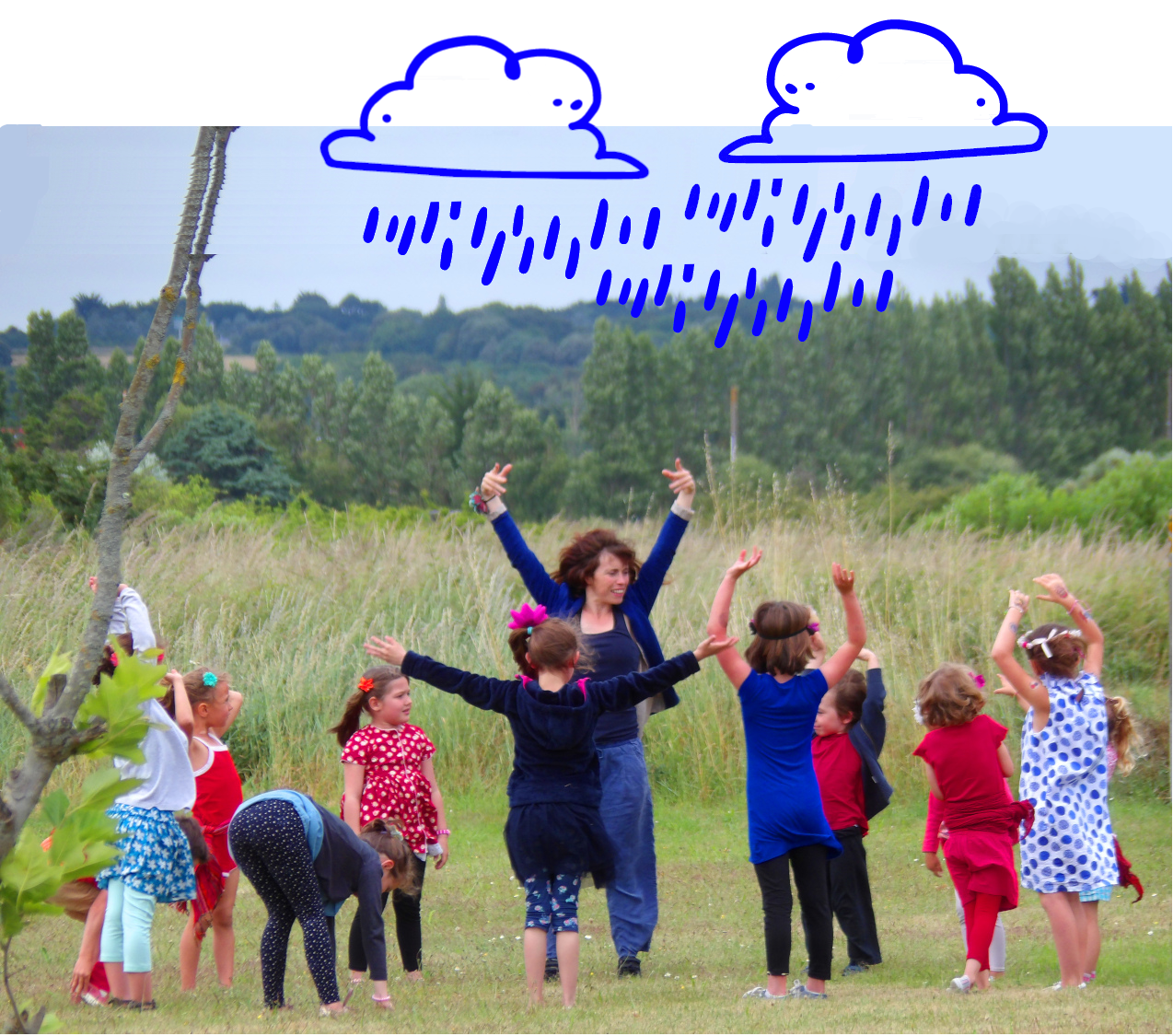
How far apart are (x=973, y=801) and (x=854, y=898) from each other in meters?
0.76

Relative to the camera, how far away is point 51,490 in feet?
27.2

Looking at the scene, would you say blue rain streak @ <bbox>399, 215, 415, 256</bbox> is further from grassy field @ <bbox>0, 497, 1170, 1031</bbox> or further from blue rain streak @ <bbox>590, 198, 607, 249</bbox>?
grassy field @ <bbox>0, 497, 1170, 1031</bbox>

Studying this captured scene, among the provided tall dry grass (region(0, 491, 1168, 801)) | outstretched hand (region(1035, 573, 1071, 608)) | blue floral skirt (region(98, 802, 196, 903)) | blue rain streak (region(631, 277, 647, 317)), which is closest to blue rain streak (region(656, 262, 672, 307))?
blue rain streak (region(631, 277, 647, 317))

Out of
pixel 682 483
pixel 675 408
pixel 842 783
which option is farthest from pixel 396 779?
pixel 675 408

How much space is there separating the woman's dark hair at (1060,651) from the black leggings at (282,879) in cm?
264

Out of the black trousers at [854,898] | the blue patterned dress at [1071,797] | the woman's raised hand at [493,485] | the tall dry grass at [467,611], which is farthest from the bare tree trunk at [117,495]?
the tall dry grass at [467,611]

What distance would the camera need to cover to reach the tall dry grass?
811cm

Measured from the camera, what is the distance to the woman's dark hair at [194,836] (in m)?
4.22

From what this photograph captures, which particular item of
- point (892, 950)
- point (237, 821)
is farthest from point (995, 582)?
point (237, 821)

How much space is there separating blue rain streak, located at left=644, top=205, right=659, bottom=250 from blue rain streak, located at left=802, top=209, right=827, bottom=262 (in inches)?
16.6

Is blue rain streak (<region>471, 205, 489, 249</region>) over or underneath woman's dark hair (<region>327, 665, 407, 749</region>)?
over

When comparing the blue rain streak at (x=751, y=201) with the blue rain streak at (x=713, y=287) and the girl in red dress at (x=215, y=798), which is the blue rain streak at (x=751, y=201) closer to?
the blue rain streak at (x=713, y=287)
